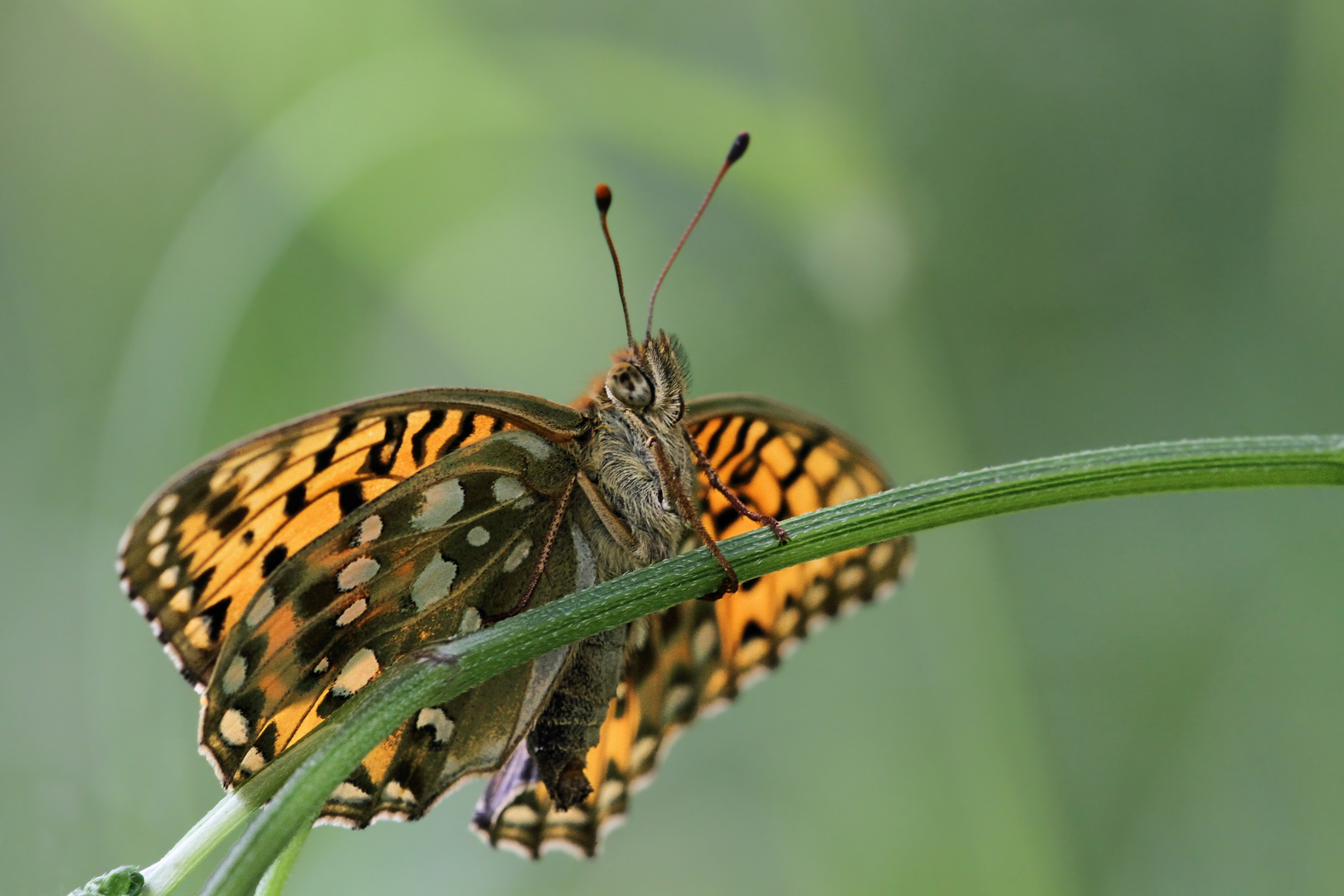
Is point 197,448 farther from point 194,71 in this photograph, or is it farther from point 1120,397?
point 1120,397

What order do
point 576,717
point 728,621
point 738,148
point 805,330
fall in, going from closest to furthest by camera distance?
point 576,717 → point 738,148 → point 728,621 → point 805,330

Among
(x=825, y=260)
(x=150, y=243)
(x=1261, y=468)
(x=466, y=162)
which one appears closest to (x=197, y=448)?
(x=150, y=243)

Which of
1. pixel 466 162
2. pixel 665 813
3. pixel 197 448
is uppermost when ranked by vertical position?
pixel 466 162

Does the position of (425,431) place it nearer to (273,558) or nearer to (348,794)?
(273,558)

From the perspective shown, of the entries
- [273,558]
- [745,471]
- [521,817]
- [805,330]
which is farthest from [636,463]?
[805,330]

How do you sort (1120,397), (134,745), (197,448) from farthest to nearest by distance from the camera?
(1120,397) → (197,448) → (134,745)

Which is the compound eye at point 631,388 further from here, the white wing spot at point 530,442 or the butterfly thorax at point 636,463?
the white wing spot at point 530,442

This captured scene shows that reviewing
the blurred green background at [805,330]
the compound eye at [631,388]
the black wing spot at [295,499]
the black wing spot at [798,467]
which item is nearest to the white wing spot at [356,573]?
the black wing spot at [295,499]
